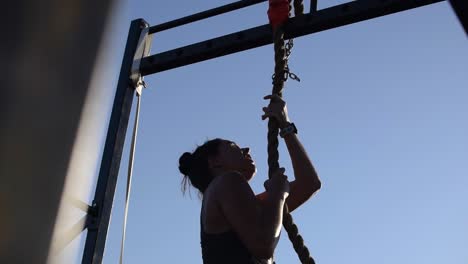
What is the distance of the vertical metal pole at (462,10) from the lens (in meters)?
0.78

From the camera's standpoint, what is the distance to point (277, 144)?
7.95ft

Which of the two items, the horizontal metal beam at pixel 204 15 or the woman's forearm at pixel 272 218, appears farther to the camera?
the horizontal metal beam at pixel 204 15

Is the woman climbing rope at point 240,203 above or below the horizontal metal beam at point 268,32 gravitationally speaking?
below

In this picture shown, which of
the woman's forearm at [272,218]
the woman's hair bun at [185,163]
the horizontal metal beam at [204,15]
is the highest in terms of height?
the horizontal metal beam at [204,15]

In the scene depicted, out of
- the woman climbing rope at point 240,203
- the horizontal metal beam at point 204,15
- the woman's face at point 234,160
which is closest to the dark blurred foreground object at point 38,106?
the woman climbing rope at point 240,203

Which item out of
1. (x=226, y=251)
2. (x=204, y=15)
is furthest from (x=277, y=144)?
(x=204, y=15)

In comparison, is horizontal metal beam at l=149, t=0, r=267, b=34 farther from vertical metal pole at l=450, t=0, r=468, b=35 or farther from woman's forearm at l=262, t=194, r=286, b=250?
vertical metal pole at l=450, t=0, r=468, b=35

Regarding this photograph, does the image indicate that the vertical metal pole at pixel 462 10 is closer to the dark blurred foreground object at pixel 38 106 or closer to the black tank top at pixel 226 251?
the dark blurred foreground object at pixel 38 106

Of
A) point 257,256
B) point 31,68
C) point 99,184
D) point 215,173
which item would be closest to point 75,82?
point 31,68

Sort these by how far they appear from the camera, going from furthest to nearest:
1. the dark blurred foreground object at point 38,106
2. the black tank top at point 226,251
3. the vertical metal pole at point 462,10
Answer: the black tank top at point 226,251
the vertical metal pole at point 462,10
the dark blurred foreground object at point 38,106

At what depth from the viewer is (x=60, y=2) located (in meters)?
0.27

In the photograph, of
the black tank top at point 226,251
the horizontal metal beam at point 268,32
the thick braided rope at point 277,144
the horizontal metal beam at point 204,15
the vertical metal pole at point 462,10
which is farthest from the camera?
the horizontal metal beam at point 204,15

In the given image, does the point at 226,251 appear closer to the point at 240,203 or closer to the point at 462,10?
the point at 240,203

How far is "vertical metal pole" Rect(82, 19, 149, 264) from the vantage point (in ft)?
8.40
